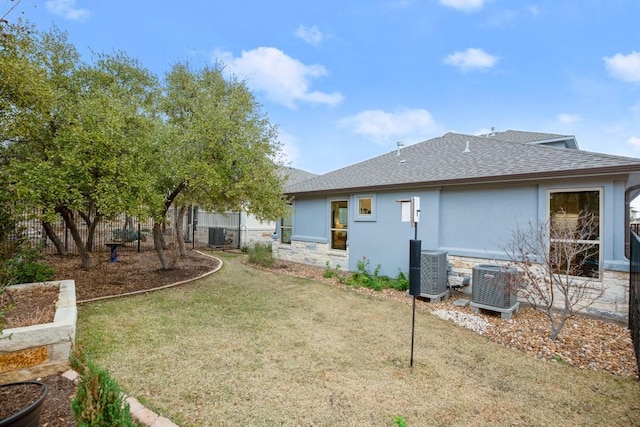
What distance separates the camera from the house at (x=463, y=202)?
5.46 meters

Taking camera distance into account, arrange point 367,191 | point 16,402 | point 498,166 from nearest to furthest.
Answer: point 16,402 < point 498,166 < point 367,191

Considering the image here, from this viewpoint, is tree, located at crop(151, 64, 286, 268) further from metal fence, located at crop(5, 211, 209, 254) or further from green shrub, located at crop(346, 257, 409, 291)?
metal fence, located at crop(5, 211, 209, 254)

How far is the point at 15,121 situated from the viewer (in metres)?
5.82

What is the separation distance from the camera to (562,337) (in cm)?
479

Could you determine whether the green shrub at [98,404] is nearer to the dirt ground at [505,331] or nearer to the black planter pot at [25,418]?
the black planter pot at [25,418]

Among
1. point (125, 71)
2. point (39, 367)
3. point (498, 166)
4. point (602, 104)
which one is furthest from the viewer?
point (602, 104)

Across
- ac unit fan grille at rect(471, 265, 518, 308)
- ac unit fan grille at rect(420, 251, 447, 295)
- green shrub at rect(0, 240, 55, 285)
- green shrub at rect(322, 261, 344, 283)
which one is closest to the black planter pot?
green shrub at rect(0, 240, 55, 285)

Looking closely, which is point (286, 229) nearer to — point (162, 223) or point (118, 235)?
point (162, 223)

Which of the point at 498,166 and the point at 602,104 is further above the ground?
the point at 602,104

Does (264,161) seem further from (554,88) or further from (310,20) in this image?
(554,88)

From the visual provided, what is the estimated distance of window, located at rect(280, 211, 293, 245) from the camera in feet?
39.4

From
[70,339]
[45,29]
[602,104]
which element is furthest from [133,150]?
[602,104]

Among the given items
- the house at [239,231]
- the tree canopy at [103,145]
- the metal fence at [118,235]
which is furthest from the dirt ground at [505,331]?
the house at [239,231]

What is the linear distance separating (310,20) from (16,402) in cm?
1206
